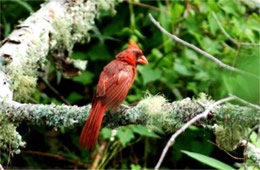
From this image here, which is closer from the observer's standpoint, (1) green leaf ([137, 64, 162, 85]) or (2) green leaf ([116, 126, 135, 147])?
(2) green leaf ([116, 126, 135, 147])

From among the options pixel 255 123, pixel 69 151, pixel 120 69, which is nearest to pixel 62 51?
pixel 120 69

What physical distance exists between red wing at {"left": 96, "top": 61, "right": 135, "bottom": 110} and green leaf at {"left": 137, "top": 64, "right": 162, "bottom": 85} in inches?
40.4

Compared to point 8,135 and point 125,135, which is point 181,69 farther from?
point 8,135

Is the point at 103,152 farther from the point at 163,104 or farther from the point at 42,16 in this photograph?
the point at 163,104

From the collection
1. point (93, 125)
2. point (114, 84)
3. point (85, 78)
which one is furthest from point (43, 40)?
point (85, 78)

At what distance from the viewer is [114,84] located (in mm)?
2855

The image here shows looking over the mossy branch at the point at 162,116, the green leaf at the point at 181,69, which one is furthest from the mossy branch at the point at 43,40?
the green leaf at the point at 181,69

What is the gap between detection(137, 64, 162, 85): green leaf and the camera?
4.08 metres

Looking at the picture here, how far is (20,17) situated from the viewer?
4.41 m

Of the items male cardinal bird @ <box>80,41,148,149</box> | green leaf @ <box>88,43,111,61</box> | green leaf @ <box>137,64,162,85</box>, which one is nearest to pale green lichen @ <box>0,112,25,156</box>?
male cardinal bird @ <box>80,41,148,149</box>

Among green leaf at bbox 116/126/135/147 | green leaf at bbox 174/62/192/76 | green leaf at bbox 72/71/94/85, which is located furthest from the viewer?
green leaf at bbox 72/71/94/85

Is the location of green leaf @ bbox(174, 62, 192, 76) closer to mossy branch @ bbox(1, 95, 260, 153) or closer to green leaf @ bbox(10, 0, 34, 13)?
green leaf @ bbox(10, 0, 34, 13)

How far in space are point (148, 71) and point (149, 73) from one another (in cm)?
2

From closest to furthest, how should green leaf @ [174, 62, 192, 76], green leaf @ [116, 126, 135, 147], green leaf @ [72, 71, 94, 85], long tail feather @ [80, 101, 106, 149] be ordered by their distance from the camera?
1. long tail feather @ [80, 101, 106, 149]
2. green leaf @ [116, 126, 135, 147]
3. green leaf @ [174, 62, 192, 76]
4. green leaf @ [72, 71, 94, 85]
